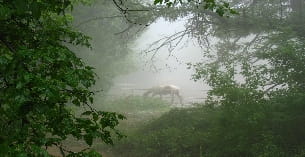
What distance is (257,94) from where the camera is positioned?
29.9 feet

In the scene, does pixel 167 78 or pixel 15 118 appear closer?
pixel 15 118

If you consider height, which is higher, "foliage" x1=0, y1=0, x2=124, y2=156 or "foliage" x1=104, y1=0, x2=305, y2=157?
"foliage" x1=0, y1=0, x2=124, y2=156

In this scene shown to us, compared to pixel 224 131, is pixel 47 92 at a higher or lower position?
higher

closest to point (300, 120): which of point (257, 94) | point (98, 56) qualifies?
point (257, 94)

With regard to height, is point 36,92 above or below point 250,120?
above

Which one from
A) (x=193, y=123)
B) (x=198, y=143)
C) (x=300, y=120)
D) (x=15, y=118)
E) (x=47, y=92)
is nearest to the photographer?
(x=47, y=92)

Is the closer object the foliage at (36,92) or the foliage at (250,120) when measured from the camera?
the foliage at (36,92)

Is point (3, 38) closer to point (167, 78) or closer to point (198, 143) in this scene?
point (198, 143)

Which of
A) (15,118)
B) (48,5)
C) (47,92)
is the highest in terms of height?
(48,5)

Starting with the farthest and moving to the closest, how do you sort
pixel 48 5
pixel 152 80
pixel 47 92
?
pixel 152 80 < pixel 48 5 < pixel 47 92

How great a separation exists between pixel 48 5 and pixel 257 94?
6.77m

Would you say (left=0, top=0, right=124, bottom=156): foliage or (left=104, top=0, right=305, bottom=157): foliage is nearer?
(left=0, top=0, right=124, bottom=156): foliage

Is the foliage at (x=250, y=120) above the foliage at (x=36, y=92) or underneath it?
underneath

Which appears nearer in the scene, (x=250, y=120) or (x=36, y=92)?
(x=36, y=92)
